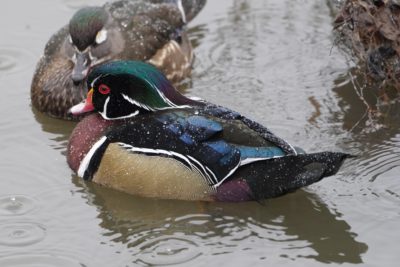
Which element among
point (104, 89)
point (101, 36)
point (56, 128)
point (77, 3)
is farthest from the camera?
point (77, 3)

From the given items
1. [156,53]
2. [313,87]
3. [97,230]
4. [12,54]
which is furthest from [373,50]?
[12,54]

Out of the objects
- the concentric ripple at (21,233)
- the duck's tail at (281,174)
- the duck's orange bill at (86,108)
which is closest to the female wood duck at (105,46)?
the duck's orange bill at (86,108)

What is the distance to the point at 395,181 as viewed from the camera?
736 cm

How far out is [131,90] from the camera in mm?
7527

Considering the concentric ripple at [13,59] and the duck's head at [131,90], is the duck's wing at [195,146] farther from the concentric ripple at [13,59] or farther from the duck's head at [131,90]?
the concentric ripple at [13,59]

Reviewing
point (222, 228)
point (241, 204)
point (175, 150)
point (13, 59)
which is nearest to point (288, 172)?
point (241, 204)

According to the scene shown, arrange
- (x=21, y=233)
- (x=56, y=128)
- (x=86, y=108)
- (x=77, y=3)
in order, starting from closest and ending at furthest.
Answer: (x=21, y=233) → (x=86, y=108) → (x=56, y=128) → (x=77, y=3)

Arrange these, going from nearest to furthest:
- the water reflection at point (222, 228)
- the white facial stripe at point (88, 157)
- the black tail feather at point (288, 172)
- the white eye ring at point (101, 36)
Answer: the water reflection at point (222, 228)
the black tail feather at point (288, 172)
the white facial stripe at point (88, 157)
the white eye ring at point (101, 36)

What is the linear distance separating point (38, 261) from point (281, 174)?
1.65 meters

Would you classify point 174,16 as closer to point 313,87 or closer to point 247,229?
point 313,87

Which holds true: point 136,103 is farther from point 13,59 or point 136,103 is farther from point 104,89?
point 13,59

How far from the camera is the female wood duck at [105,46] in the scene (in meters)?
8.70

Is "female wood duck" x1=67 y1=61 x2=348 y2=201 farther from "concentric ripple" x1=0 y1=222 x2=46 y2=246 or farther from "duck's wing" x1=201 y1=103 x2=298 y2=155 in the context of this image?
"concentric ripple" x1=0 y1=222 x2=46 y2=246

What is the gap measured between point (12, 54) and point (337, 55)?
9.40ft
